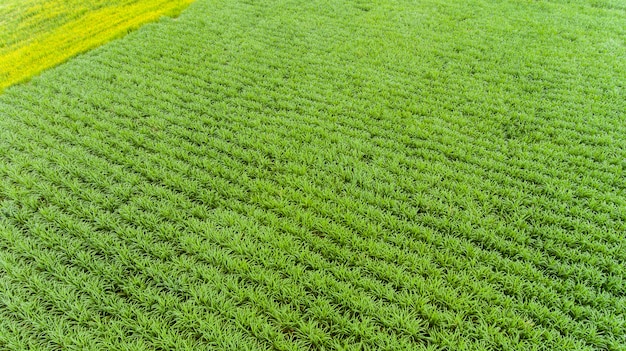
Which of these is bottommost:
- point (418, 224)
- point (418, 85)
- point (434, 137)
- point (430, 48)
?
point (418, 224)

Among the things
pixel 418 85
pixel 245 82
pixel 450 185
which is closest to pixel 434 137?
pixel 450 185

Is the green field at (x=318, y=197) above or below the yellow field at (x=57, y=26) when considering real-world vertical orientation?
below

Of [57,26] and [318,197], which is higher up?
[57,26]

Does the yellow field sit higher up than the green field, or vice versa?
the yellow field

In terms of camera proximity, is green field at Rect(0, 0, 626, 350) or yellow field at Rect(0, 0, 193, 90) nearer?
green field at Rect(0, 0, 626, 350)

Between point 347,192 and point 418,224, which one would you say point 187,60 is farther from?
point 418,224
